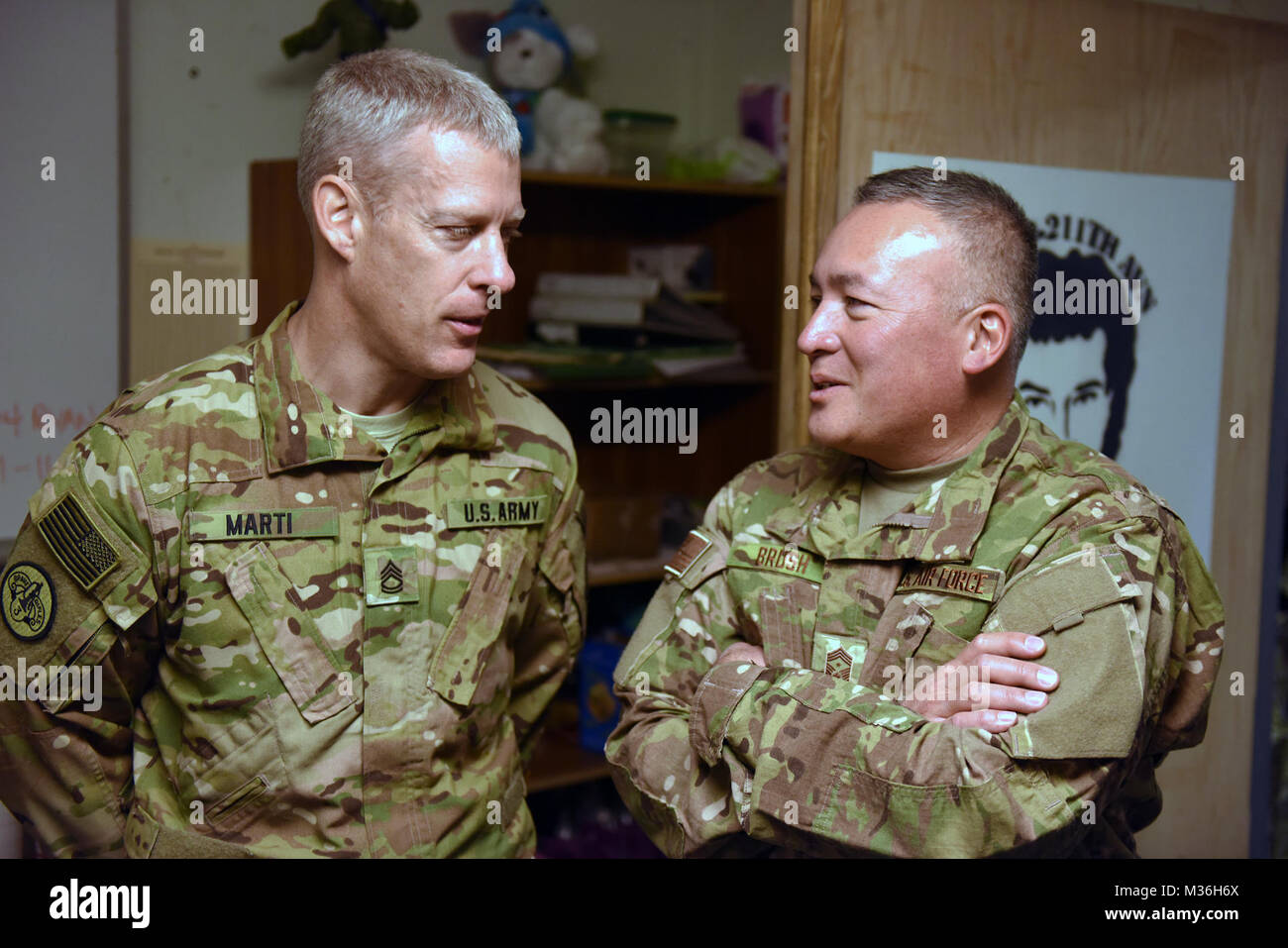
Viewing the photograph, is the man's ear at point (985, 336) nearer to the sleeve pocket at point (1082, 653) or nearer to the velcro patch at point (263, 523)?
the sleeve pocket at point (1082, 653)

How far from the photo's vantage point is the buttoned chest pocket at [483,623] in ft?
5.29

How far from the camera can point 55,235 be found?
2.55 m

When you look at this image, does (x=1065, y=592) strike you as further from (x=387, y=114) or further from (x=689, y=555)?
(x=387, y=114)

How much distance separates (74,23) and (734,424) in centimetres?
198

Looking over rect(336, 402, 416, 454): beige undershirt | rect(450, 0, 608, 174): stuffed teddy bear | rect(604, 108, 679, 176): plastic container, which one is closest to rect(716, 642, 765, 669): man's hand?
rect(336, 402, 416, 454): beige undershirt

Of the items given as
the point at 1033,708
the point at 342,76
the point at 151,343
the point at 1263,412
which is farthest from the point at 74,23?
the point at 1263,412

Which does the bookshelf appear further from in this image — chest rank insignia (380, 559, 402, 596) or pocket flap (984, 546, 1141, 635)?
pocket flap (984, 546, 1141, 635)

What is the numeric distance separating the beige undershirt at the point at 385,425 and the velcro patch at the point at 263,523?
0.40 ft

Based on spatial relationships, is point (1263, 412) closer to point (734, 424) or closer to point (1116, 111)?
point (1116, 111)

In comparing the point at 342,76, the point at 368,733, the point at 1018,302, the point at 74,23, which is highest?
the point at 74,23

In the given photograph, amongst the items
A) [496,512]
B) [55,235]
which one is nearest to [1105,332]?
[496,512]

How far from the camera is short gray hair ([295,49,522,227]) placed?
1504 mm

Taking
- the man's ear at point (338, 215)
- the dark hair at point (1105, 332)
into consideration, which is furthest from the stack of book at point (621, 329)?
the man's ear at point (338, 215)
